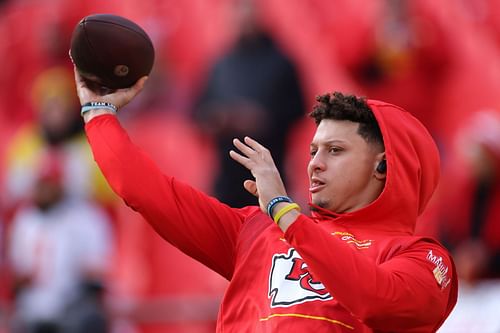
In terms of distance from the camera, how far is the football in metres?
3.60

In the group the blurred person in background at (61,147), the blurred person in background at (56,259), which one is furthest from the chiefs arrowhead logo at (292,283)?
the blurred person in background at (61,147)

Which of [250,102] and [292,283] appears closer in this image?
[292,283]

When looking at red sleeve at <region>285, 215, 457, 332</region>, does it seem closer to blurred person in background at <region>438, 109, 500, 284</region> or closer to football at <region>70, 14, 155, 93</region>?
football at <region>70, 14, 155, 93</region>

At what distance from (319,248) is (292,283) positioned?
306mm

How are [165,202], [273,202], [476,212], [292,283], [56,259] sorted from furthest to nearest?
[56,259] < [476,212] < [165,202] < [292,283] < [273,202]

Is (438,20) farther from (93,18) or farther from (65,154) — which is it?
(93,18)

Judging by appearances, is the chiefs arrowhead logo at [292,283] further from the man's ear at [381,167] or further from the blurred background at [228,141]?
the blurred background at [228,141]

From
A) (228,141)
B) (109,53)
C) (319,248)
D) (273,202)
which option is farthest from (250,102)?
(319,248)

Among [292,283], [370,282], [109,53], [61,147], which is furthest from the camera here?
[61,147]

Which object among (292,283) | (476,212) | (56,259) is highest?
(292,283)

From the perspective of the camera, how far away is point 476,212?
6.59m

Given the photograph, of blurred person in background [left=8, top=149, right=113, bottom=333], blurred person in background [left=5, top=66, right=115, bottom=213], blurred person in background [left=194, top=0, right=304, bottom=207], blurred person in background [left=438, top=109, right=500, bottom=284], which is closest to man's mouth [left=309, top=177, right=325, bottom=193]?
blurred person in background [left=438, top=109, right=500, bottom=284]

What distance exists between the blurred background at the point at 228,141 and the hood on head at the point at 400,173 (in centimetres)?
256

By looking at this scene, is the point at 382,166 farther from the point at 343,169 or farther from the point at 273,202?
the point at 273,202
